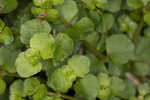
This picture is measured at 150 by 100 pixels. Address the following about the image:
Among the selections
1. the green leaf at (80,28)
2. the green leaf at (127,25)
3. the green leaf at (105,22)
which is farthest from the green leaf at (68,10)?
the green leaf at (127,25)

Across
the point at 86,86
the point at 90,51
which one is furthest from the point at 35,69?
the point at 90,51

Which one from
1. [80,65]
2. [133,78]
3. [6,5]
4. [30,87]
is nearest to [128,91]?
[133,78]

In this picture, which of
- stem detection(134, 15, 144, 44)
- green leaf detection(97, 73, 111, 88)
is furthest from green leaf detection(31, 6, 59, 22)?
stem detection(134, 15, 144, 44)

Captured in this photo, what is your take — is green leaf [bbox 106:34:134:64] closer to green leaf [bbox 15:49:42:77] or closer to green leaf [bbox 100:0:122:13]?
green leaf [bbox 100:0:122:13]

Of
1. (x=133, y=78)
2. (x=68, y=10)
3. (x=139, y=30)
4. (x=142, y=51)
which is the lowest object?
(x=133, y=78)

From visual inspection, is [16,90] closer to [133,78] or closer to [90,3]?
[90,3]

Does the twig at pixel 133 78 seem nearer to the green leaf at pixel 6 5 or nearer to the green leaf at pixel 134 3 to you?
the green leaf at pixel 134 3
